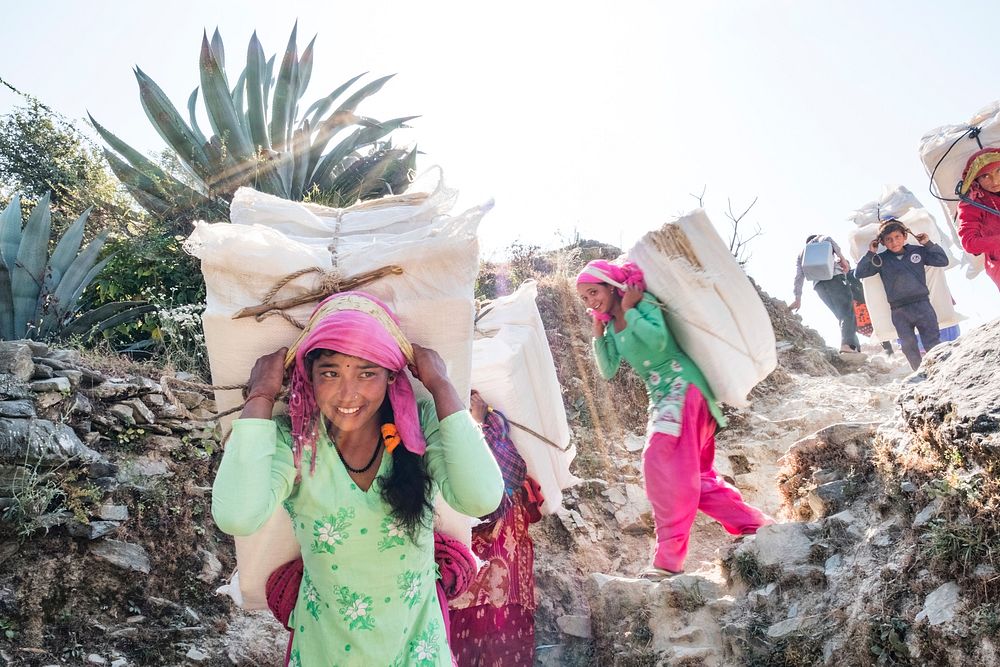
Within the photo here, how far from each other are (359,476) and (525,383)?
1983mm

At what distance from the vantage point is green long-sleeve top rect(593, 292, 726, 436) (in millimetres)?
3688

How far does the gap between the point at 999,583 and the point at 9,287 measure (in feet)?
19.5

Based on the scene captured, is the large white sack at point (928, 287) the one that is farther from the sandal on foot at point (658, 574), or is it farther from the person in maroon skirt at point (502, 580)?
the person in maroon skirt at point (502, 580)

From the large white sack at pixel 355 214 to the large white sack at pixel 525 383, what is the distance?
151 centimetres

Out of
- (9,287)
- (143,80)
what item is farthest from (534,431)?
(143,80)

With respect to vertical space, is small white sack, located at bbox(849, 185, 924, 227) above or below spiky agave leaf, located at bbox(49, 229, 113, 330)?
below

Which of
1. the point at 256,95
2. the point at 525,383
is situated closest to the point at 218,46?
the point at 256,95

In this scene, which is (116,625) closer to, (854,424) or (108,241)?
(854,424)

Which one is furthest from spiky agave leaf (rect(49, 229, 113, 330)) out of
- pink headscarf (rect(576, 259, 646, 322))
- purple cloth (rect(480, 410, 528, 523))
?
pink headscarf (rect(576, 259, 646, 322))

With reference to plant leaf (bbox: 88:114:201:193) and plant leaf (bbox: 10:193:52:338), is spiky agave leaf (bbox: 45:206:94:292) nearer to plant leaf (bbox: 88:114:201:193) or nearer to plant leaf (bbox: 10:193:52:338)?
plant leaf (bbox: 10:193:52:338)

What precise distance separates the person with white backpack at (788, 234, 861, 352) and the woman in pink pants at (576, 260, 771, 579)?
13.9 feet

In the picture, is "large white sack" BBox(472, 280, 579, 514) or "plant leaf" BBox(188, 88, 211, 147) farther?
"plant leaf" BBox(188, 88, 211, 147)

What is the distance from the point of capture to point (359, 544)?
2043 mm

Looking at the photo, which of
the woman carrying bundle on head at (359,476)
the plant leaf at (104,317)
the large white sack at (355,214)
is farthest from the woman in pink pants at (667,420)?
the plant leaf at (104,317)
